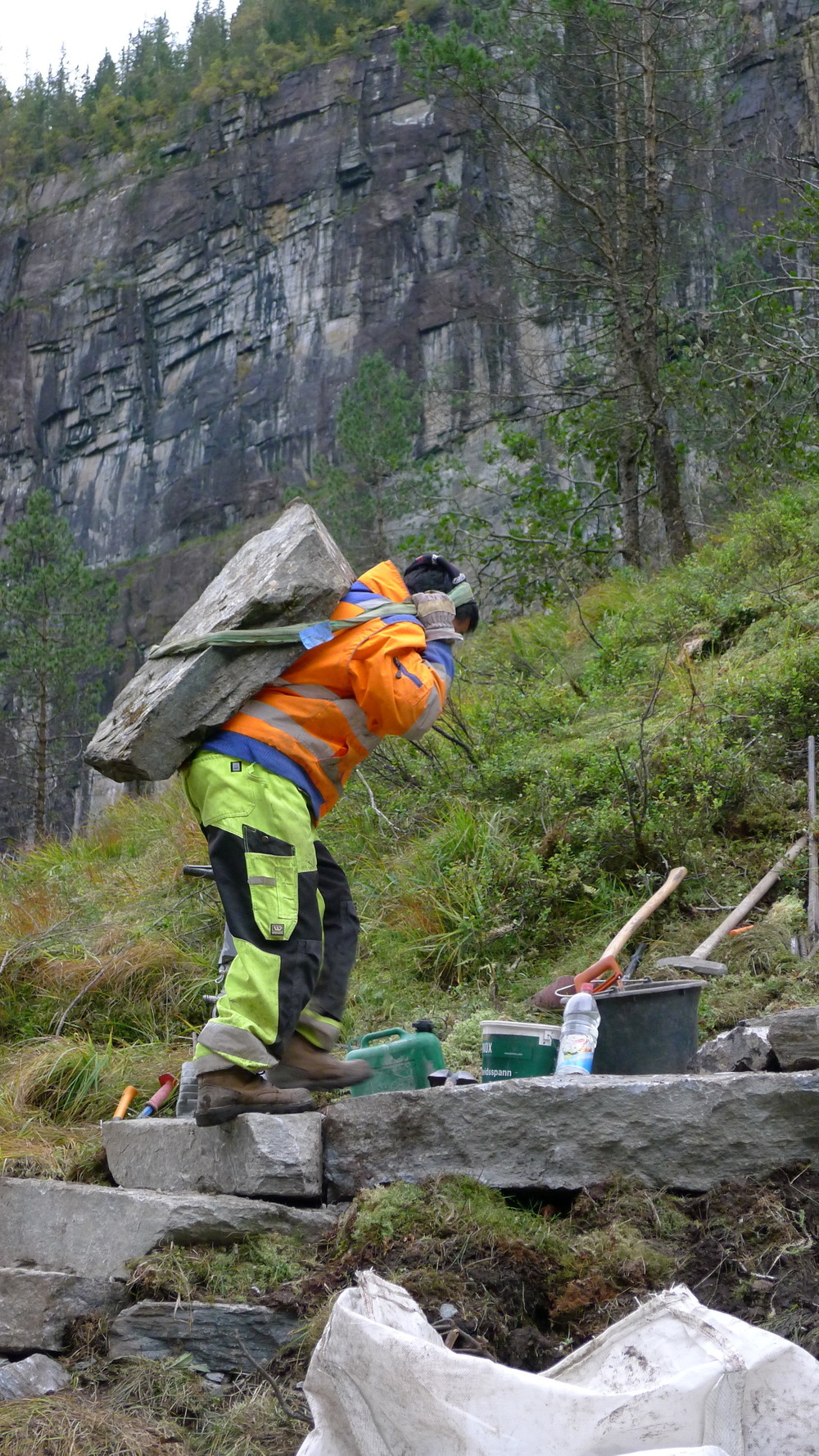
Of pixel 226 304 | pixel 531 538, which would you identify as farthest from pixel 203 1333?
pixel 226 304

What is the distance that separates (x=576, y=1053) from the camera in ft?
11.4

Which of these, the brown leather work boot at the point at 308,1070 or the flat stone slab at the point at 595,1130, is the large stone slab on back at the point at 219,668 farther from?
the flat stone slab at the point at 595,1130

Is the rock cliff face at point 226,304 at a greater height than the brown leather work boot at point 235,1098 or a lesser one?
greater

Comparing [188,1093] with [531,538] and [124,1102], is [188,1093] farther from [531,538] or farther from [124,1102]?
[531,538]

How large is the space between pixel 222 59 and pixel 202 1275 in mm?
63697

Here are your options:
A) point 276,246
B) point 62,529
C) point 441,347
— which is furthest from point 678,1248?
point 276,246

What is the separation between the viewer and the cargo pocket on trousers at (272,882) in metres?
3.29

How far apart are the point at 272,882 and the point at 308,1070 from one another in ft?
2.11

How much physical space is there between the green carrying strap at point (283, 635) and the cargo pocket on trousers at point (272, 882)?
0.55 m

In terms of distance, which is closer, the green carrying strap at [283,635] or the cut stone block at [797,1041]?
the cut stone block at [797,1041]

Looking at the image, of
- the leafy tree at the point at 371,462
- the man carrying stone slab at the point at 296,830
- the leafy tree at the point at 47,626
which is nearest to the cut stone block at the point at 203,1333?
the man carrying stone slab at the point at 296,830

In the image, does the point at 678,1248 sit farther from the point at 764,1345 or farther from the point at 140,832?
the point at 140,832

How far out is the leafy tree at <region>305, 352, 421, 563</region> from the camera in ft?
89.8

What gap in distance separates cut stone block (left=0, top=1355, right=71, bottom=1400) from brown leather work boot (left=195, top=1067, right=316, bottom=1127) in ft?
2.19
